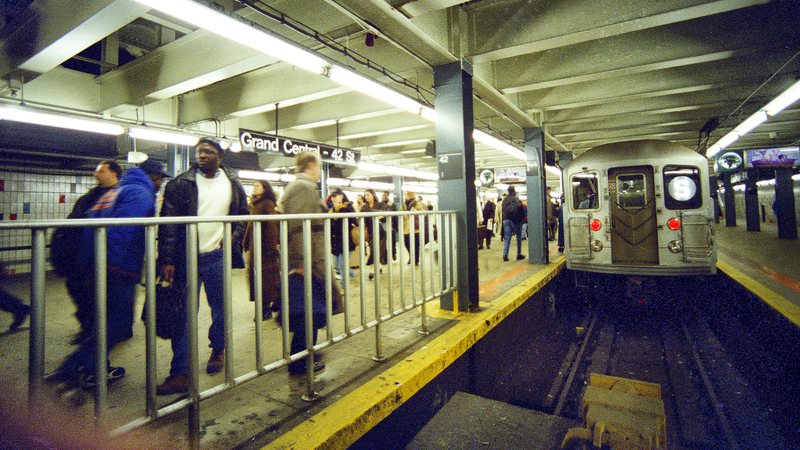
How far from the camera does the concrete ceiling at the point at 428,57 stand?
408 centimetres

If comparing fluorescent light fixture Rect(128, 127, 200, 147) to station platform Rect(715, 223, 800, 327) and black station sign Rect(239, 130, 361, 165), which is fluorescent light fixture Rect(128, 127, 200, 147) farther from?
station platform Rect(715, 223, 800, 327)

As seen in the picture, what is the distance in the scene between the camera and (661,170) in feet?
22.1

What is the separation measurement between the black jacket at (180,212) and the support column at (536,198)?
262 inches

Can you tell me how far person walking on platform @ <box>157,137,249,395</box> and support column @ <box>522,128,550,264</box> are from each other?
6661mm

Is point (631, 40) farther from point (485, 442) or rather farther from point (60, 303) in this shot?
point (60, 303)

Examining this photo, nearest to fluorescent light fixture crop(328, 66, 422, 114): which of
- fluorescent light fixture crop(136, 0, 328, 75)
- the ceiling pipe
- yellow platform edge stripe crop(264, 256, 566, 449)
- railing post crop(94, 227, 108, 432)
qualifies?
fluorescent light fixture crop(136, 0, 328, 75)

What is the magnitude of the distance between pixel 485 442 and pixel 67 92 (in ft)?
29.7

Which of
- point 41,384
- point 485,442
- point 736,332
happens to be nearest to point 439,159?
point 485,442

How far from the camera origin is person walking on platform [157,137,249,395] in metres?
2.44

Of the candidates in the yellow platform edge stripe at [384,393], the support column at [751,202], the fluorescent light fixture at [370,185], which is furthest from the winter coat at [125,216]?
the support column at [751,202]

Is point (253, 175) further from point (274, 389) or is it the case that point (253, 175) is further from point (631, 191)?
point (274, 389)

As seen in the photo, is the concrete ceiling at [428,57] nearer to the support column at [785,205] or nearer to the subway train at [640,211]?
the subway train at [640,211]

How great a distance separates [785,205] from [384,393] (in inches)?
667

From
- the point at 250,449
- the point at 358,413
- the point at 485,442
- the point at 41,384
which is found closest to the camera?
the point at 41,384
